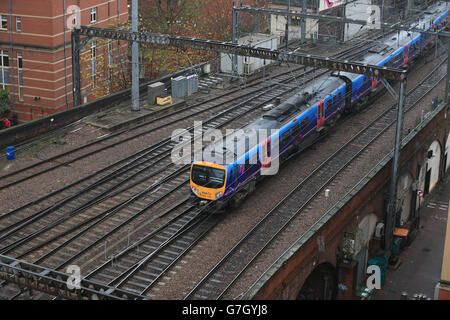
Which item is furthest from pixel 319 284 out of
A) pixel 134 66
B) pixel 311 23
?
pixel 311 23

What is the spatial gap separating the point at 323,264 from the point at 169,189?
859cm

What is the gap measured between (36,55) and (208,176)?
65.9ft

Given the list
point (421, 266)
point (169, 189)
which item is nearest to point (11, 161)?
point (169, 189)

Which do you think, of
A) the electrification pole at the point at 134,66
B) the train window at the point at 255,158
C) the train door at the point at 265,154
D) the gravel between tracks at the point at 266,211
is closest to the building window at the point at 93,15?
the electrification pole at the point at 134,66

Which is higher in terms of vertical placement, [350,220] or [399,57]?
[399,57]

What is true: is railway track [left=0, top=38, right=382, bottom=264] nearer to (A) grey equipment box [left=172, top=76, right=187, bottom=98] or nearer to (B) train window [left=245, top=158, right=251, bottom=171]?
(B) train window [left=245, top=158, right=251, bottom=171]

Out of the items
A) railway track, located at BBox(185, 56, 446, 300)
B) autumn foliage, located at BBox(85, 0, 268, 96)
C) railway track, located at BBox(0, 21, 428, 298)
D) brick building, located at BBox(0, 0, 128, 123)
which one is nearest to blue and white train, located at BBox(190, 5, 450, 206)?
railway track, located at BBox(185, 56, 446, 300)

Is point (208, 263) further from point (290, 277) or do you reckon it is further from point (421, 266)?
point (421, 266)

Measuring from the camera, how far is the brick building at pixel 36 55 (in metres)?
43.8

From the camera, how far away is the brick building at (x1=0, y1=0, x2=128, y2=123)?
43781mm

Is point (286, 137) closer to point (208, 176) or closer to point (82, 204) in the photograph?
point (208, 176)

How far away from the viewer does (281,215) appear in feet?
99.9

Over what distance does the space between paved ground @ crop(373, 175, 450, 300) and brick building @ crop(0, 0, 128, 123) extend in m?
24.2
